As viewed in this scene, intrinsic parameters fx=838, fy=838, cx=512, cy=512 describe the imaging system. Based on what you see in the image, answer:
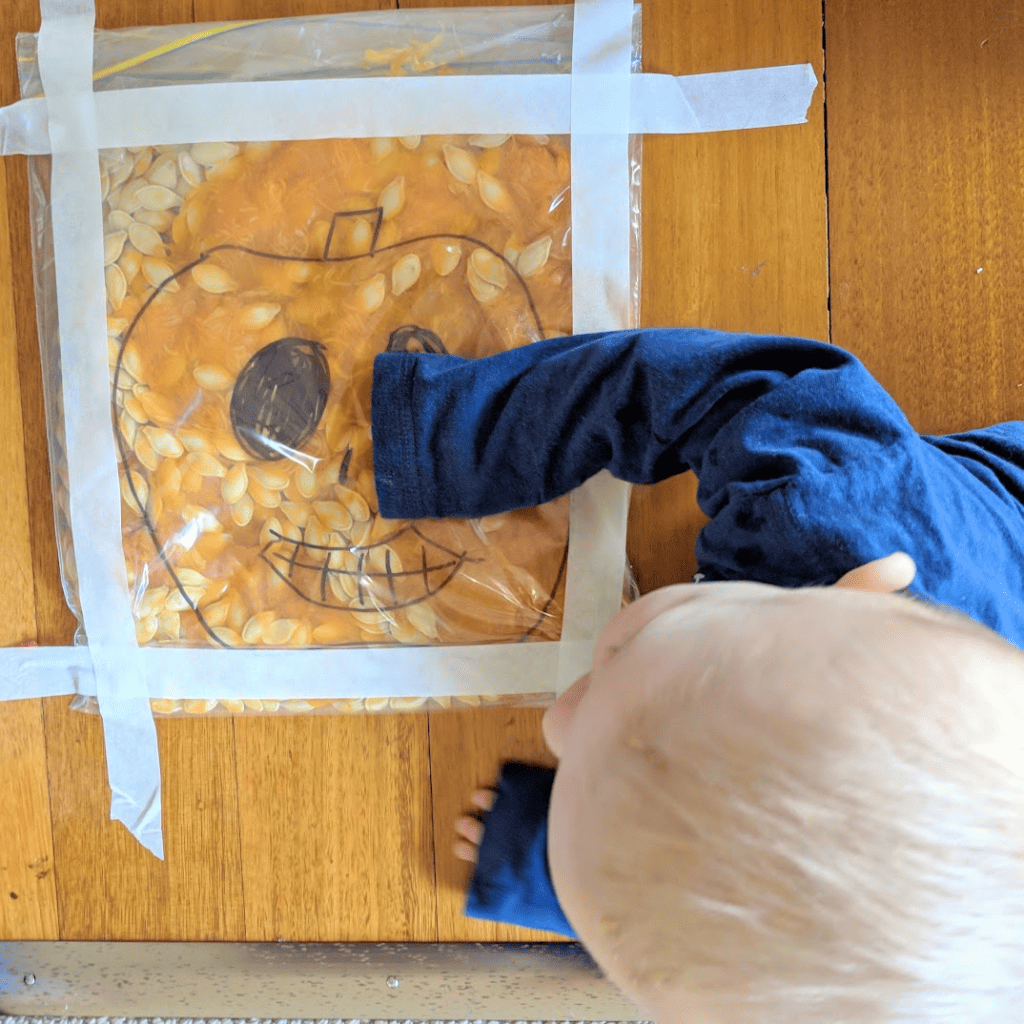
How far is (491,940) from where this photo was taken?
0.59 meters

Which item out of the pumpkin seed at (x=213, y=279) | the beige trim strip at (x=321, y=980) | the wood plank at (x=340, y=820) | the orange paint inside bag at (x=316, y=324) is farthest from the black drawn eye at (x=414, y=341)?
the beige trim strip at (x=321, y=980)

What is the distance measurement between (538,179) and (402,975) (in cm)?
55

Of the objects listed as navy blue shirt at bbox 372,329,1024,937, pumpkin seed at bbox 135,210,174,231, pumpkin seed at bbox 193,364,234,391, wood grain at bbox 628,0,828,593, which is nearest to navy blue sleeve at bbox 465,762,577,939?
navy blue shirt at bbox 372,329,1024,937

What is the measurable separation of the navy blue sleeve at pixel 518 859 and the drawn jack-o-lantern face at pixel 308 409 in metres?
0.10

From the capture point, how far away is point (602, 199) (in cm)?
53

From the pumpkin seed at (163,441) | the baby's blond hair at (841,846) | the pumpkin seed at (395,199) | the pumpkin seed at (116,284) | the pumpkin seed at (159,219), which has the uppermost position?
the pumpkin seed at (395,199)

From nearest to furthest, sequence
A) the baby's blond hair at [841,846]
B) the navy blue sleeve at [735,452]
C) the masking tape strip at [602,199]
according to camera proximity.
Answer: the baby's blond hair at [841,846], the navy blue sleeve at [735,452], the masking tape strip at [602,199]

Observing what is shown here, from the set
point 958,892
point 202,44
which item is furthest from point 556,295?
point 958,892

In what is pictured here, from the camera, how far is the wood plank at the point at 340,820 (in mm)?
576

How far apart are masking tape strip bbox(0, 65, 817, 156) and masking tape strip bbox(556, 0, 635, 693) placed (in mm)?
13

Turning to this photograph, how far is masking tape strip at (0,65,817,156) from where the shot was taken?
529mm

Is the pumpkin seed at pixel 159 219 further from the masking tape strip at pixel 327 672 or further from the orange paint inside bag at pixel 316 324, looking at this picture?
the masking tape strip at pixel 327 672

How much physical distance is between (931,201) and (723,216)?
0.13 meters

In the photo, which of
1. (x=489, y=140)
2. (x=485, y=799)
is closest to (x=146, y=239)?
(x=489, y=140)
